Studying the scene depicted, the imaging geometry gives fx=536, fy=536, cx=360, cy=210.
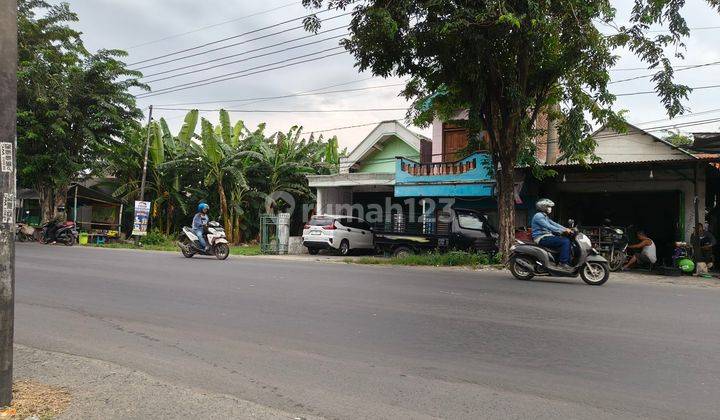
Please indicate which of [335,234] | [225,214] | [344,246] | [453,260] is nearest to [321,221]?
[335,234]

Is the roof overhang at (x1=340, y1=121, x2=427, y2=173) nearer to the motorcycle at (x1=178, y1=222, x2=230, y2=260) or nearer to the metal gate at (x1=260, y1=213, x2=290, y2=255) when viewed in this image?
the metal gate at (x1=260, y1=213, x2=290, y2=255)

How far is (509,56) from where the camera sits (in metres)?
14.4

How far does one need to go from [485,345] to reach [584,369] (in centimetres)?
108

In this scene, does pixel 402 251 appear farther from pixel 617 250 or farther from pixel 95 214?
pixel 95 214

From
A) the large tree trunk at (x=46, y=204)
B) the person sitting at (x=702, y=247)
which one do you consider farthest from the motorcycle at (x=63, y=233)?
the person sitting at (x=702, y=247)

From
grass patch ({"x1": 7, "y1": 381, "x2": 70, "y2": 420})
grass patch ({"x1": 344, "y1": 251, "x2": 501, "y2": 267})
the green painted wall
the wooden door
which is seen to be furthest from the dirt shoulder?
the green painted wall

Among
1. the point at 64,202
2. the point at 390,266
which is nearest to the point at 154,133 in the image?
the point at 64,202

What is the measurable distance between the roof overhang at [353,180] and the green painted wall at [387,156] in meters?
3.58

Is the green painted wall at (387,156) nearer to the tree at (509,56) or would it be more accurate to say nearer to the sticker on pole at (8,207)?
the tree at (509,56)

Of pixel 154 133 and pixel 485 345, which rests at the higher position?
pixel 154 133

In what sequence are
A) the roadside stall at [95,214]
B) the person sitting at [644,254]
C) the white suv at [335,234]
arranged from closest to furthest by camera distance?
the person sitting at [644,254]
the white suv at [335,234]
the roadside stall at [95,214]

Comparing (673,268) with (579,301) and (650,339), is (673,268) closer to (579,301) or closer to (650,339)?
(579,301)

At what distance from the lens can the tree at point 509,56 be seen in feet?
40.6

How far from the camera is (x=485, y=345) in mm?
5551
